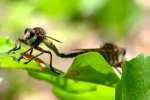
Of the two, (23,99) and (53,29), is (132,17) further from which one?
(53,29)

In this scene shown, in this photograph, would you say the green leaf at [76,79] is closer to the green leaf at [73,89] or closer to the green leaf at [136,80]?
the green leaf at [73,89]

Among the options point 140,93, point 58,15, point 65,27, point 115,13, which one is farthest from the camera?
point 65,27

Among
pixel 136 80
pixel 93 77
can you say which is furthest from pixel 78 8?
pixel 136 80

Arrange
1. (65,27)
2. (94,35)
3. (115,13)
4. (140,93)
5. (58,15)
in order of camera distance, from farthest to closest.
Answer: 1. (94,35)
2. (65,27)
3. (58,15)
4. (115,13)
5. (140,93)

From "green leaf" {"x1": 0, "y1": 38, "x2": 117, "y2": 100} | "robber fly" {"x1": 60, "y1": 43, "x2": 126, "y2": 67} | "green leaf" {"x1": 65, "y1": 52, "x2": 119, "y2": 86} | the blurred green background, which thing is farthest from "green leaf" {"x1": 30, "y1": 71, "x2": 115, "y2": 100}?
the blurred green background

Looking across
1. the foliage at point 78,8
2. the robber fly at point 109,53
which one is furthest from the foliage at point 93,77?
the foliage at point 78,8

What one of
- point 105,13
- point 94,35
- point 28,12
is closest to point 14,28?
point 28,12
